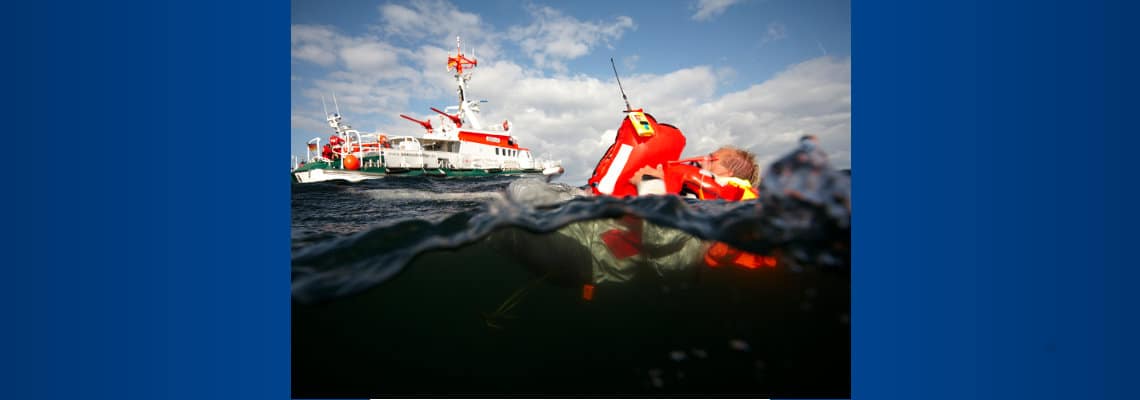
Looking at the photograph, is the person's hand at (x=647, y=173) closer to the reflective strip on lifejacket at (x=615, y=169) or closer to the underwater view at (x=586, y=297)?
the reflective strip on lifejacket at (x=615, y=169)

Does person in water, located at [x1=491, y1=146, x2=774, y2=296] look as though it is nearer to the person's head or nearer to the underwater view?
the underwater view

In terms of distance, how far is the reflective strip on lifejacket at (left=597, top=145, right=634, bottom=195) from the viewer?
11.0 ft

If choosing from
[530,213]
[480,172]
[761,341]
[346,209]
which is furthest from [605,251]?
[480,172]

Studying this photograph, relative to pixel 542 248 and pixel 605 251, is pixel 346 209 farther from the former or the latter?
pixel 605 251

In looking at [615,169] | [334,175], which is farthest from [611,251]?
[334,175]

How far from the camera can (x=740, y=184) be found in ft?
11.9

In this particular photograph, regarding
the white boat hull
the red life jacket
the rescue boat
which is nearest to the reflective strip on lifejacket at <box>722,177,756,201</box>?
the red life jacket

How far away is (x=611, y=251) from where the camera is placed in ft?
8.82

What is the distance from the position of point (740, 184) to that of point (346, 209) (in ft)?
17.4

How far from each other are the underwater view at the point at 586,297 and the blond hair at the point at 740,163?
1507mm

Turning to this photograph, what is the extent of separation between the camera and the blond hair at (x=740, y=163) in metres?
3.79

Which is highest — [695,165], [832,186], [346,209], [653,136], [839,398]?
[653,136]

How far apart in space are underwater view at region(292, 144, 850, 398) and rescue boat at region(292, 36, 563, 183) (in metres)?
1.44

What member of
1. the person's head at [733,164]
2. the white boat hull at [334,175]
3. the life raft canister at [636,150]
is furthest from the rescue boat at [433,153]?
the person's head at [733,164]
